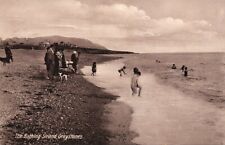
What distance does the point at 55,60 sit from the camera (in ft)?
25.5

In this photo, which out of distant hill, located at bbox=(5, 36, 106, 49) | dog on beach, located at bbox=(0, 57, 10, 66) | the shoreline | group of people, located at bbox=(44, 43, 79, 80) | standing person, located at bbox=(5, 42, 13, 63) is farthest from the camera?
dog on beach, located at bbox=(0, 57, 10, 66)

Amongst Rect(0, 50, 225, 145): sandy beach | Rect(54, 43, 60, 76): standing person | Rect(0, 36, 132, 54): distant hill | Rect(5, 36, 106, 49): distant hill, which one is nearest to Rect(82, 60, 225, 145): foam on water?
Rect(0, 50, 225, 145): sandy beach

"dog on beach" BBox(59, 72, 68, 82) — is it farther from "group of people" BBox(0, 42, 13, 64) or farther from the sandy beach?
"group of people" BBox(0, 42, 13, 64)

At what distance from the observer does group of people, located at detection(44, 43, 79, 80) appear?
24.7ft

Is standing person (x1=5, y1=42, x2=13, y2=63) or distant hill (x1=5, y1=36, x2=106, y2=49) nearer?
distant hill (x1=5, y1=36, x2=106, y2=49)

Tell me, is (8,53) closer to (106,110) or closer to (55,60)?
(55,60)

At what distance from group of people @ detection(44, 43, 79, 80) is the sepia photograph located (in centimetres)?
3

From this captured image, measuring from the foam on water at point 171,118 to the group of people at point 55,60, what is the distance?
81cm

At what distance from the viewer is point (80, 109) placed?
700 centimetres

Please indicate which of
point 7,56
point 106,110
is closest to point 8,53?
point 7,56

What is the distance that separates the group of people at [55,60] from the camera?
7.52 meters

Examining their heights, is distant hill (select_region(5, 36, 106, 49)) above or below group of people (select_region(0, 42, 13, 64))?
above

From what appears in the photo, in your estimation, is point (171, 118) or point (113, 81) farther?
point (113, 81)

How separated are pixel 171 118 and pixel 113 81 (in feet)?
3.85
